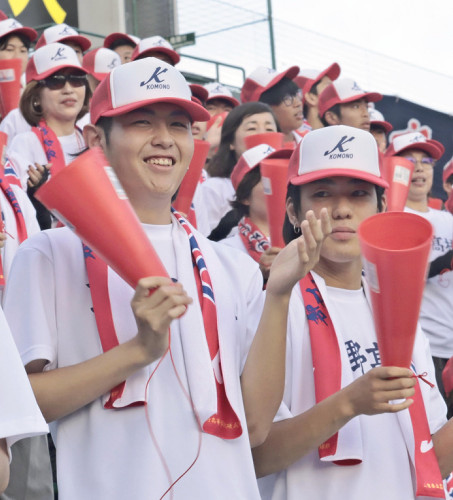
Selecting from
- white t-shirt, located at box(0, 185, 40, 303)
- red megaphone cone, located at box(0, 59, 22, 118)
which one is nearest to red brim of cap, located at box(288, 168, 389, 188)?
white t-shirt, located at box(0, 185, 40, 303)

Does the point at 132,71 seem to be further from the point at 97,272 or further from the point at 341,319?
the point at 341,319

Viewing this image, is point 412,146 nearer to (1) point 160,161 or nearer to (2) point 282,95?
(2) point 282,95

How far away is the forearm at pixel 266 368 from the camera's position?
2.86 m

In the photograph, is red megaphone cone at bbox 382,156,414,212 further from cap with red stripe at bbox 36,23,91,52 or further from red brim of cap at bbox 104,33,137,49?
red brim of cap at bbox 104,33,137,49

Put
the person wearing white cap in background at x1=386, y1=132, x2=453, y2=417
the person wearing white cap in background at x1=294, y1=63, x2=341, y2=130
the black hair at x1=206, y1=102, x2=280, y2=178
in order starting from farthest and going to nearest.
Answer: the person wearing white cap in background at x1=294, y1=63, x2=341, y2=130, the black hair at x1=206, y1=102, x2=280, y2=178, the person wearing white cap in background at x1=386, y1=132, x2=453, y2=417

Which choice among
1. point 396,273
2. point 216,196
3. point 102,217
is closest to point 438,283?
point 216,196

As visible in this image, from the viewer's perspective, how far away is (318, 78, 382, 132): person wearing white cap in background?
7867mm

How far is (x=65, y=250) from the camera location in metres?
2.81

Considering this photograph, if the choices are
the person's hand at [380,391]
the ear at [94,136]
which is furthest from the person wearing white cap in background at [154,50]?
the person's hand at [380,391]

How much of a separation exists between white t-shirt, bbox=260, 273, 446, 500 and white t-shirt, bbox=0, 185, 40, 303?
148cm

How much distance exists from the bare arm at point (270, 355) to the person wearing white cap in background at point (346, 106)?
5.16m

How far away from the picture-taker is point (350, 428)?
3.09 metres

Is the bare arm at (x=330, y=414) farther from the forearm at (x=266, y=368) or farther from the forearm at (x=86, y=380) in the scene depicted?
the forearm at (x=86, y=380)

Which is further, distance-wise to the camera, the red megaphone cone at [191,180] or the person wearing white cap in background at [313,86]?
the person wearing white cap in background at [313,86]
